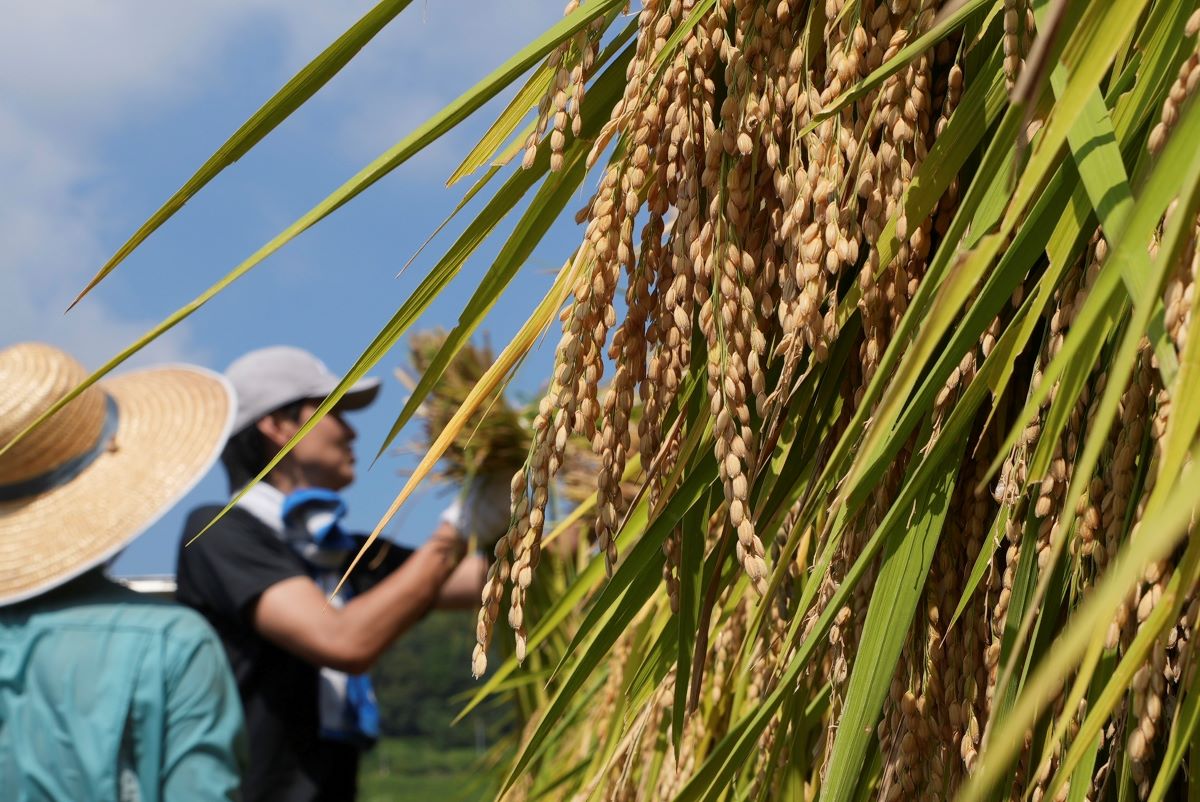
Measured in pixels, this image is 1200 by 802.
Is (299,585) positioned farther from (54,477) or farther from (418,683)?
(418,683)

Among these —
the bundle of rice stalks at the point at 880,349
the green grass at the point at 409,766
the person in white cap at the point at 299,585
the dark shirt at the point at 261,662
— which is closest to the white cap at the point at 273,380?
the person in white cap at the point at 299,585

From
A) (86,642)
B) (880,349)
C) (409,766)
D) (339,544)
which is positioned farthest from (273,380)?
(409,766)


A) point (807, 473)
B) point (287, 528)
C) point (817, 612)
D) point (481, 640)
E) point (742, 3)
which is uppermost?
point (742, 3)

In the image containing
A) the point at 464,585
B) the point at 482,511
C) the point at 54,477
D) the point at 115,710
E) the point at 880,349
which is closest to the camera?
the point at 880,349

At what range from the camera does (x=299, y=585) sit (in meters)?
3.31

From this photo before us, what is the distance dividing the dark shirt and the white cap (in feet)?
1.34

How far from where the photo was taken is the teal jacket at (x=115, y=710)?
2859mm

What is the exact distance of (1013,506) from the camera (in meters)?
0.93

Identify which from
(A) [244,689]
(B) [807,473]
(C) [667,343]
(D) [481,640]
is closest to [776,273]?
(C) [667,343]

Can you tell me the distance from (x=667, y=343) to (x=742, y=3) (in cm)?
25

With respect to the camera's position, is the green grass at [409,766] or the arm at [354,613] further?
the green grass at [409,766]

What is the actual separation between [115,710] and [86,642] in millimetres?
173

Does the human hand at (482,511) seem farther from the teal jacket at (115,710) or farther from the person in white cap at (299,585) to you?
the teal jacket at (115,710)

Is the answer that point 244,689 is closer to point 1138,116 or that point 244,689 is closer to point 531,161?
point 531,161
